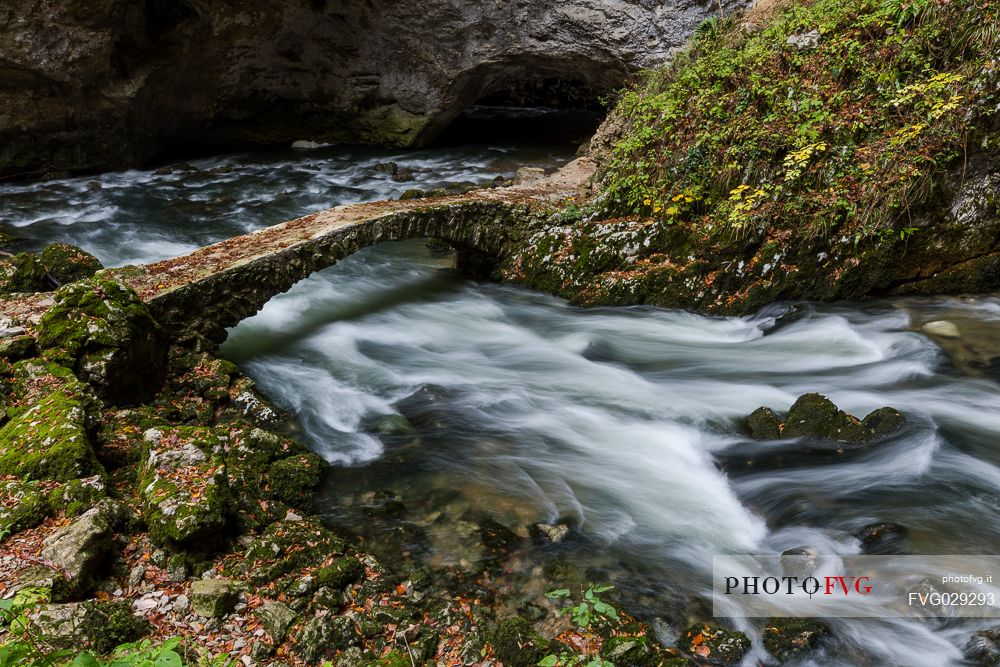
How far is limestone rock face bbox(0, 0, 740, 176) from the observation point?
39.2ft

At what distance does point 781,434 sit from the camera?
552cm

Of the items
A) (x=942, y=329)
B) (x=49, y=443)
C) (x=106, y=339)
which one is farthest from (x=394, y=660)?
(x=942, y=329)

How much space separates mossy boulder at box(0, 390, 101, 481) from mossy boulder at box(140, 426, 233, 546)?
364mm

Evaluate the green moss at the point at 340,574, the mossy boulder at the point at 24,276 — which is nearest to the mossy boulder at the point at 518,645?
the green moss at the point at 340,574

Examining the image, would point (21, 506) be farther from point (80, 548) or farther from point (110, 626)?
point (110, 626)

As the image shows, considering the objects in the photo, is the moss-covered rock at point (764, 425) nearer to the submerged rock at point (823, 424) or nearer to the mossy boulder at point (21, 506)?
→ the submerged rock at point (823, 424)

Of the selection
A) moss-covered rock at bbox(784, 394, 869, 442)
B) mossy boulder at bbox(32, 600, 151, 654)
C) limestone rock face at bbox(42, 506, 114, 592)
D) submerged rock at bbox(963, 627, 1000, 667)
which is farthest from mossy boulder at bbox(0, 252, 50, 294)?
submerged rock at bbox(963, 627, 1000, 667)

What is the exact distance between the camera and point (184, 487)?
13.4 ft

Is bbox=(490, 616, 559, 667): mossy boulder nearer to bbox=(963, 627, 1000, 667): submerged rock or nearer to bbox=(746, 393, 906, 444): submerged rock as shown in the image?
bbox=(963, 627, 1000, 667): submerged rock

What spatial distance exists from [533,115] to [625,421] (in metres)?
15.5

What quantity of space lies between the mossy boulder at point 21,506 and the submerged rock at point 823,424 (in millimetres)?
5049

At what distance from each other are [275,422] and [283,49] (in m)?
11.6

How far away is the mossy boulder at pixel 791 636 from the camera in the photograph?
11.7 feet

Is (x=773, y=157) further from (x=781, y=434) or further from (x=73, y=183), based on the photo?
(x=73, y=183)
